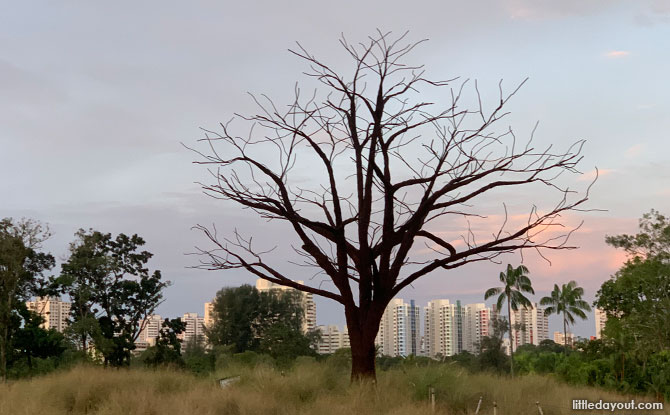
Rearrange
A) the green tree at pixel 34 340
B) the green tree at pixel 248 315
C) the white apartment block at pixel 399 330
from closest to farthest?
the green tree at pixel 34 340, the green tree at pixel 248 315, the white apartment block at pixel 399 330

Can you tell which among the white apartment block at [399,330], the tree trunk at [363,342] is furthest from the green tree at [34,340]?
the white apartment block at [399,330]

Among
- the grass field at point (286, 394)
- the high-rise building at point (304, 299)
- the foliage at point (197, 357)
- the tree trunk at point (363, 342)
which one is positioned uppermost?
the high-rise building at point (304, 299)

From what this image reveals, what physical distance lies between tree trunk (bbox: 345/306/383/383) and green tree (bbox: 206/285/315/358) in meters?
48.1

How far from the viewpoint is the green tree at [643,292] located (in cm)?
4059

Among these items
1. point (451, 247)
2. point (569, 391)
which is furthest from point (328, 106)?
point (569, 391)

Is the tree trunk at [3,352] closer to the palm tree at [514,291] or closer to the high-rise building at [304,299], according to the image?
the high-rise building at [304,299]

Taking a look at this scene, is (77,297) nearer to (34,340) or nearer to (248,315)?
(34,340)

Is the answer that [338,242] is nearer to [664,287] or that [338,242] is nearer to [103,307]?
[103,307]

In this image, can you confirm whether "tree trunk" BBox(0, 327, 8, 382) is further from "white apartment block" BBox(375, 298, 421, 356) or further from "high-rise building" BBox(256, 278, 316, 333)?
"white apartment block" BBox(375, 298, 421, 356)

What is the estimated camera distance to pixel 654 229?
44000 millimetres

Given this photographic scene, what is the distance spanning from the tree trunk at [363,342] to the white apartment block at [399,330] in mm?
112174

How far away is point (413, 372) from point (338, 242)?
9.12ft

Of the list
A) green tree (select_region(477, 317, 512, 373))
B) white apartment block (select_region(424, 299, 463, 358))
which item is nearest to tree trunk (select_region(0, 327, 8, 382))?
green tree (select_region(477, 317, 512, 373))

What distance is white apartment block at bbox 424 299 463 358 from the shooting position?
122m
